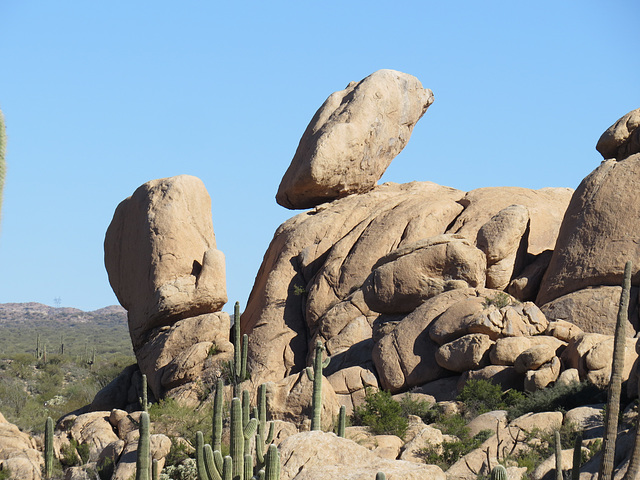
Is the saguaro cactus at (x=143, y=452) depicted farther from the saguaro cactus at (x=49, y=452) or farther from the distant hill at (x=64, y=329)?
the distant hill at (x=64, y=329)

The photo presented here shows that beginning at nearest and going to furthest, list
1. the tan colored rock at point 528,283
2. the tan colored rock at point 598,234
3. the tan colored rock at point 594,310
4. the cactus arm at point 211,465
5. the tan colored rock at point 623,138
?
the cactus arm at point 211,465
the tan colored rock at point 594,310
the tan colored rock at point 598,234
the tan colored rock at point 528,283
the tan colored rock at point 623,138

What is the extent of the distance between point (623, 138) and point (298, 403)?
12625 mm

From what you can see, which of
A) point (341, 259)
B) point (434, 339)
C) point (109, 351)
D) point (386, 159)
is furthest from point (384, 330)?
point (109, 351)

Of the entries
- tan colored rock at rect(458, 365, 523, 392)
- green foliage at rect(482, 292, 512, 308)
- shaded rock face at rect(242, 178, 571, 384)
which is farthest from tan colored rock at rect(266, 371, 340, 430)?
green foliage at rect(482, 292, 512, 308)

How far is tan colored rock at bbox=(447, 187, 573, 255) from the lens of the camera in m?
26.8

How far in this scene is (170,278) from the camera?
2830 cm

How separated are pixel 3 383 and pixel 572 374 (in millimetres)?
29255

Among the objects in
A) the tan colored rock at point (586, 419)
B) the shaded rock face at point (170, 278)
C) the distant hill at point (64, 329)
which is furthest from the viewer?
the distant hill at point (64, 329)

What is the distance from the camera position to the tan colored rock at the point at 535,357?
2036cm

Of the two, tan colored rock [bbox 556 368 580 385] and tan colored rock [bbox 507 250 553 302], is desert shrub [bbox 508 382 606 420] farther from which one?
tan colored rock [bbox 507 250 553 302]

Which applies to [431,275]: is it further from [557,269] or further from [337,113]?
[337,113]

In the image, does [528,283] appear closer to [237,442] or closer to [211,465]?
[237,442]

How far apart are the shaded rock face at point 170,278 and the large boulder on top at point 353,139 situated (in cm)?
377

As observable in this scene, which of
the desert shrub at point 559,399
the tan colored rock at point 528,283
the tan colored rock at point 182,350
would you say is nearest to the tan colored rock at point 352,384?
the desert shrub at point 559,399
